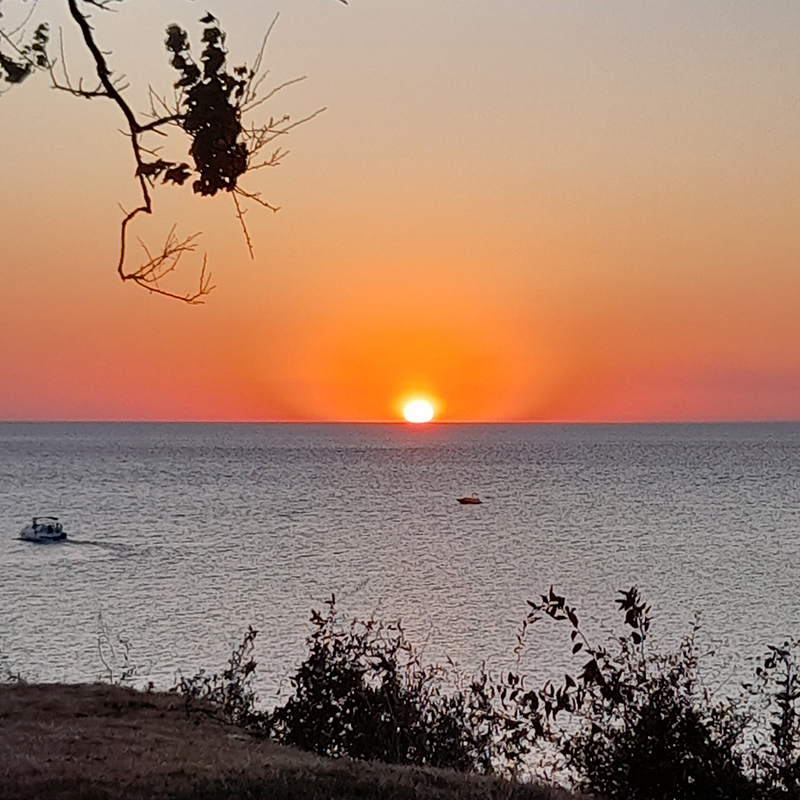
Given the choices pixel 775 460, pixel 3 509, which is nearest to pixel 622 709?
pixel 3 509

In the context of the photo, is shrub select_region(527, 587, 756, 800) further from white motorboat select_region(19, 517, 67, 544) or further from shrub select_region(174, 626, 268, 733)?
white motorboat select_region(19, 517, 67, 544)

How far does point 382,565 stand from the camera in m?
58.8

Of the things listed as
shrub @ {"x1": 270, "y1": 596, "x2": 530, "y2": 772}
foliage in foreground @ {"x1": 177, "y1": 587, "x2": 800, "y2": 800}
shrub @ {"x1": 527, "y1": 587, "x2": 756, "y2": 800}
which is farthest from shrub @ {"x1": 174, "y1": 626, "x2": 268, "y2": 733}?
shrub @ {"x1": 527, "y1": 587, "x2": 756, "y2": 800}

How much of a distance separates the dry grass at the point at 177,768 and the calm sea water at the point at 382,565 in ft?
30.3

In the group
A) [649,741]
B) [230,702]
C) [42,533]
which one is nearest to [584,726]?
[649,741]

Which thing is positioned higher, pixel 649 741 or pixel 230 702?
pixel 649 741

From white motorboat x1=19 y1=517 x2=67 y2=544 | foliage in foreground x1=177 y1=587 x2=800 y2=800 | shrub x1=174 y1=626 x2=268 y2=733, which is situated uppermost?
foliage in foreground x1=177 y1=587 x2=800 y2=800

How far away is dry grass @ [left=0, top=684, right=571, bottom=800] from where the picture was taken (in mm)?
8727

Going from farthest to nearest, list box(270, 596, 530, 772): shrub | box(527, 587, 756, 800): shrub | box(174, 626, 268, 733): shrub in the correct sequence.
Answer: box(174, 626, 268, 733): shrub
box(270, 596, 530, 772): shrub
box(527, 587, 756, 800): shrub

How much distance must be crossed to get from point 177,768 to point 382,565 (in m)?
49.5

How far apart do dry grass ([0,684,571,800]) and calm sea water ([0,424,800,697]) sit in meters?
9.25

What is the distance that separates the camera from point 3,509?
99.7 meters

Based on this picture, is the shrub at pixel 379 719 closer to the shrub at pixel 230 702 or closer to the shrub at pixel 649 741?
the shrub at pixel 230 702

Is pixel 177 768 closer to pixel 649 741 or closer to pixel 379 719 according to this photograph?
pixel 379 719
